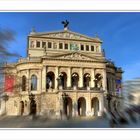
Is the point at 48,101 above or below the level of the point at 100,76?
below

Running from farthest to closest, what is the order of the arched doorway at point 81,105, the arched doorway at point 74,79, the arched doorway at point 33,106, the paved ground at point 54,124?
the arched doorway at point 74,79 → the arched doorway at point 33,106 → the arched doorway at point 81,105 → the paved ground at point 54,124

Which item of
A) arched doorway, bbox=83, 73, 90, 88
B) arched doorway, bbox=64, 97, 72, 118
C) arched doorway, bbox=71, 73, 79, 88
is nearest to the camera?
arched doorway, bbox=64, 97, 72, 118

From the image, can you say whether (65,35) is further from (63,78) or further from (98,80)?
(98,80)

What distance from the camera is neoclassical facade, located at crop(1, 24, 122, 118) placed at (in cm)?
2391

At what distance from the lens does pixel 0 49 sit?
492 inches

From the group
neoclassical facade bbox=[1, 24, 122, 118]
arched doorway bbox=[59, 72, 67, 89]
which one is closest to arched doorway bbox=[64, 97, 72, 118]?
neoclassical facade bbox=[1, 24, 122, 118]

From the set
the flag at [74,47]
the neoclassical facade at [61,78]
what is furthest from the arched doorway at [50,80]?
the flag at [74,47]

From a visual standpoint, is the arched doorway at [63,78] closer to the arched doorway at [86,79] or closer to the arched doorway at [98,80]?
the arched doorway at [86,79]

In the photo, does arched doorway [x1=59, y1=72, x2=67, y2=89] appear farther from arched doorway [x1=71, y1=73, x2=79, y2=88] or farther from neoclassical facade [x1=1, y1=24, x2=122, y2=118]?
arched doorway [x1=71, y1=73, x2=79, y2=88]

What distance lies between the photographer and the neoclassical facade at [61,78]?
23906mm

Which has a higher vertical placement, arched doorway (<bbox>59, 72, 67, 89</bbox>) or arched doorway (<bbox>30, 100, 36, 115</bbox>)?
arched doorway (<bbox>59, 72, 67, 89</bbox>)
